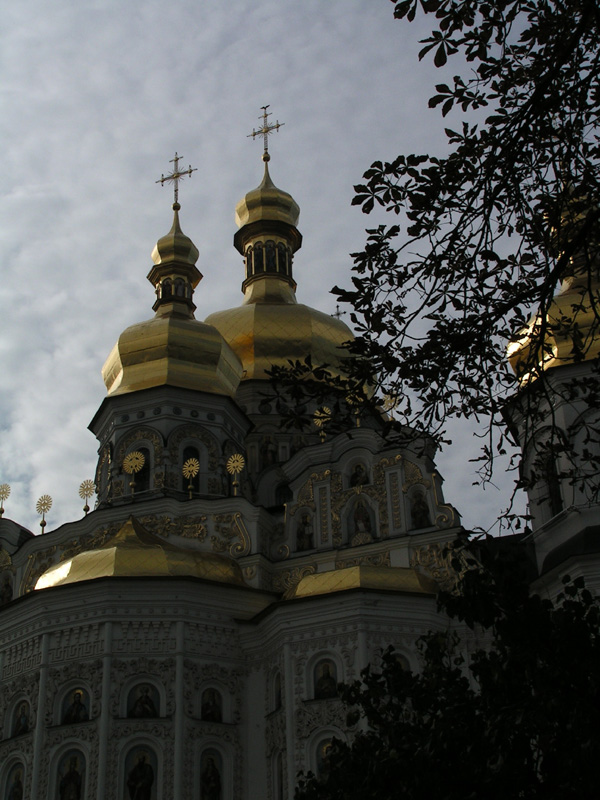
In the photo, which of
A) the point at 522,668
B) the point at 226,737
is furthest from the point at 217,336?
the point at 522,668

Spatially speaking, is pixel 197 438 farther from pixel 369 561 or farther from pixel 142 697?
pixel 142 697

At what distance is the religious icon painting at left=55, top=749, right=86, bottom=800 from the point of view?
17.9 metres

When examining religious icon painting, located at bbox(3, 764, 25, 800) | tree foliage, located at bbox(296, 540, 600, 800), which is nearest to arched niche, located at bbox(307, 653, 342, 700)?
religious icon painting, located at bbox(3, 764, 25, 800)

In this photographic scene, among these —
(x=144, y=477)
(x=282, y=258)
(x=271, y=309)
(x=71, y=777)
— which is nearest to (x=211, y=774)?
(x=71, y=777)

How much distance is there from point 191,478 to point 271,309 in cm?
901

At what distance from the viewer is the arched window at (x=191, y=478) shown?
79.1 feet

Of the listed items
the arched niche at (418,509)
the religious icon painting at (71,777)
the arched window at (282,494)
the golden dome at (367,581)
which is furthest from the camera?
the arched window at (282,494)

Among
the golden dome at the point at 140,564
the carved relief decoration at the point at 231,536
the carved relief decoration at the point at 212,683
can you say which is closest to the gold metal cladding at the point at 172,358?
the carved relief decoration at the point at 231,536

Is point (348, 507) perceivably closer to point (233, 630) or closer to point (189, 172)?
point (233, 630)

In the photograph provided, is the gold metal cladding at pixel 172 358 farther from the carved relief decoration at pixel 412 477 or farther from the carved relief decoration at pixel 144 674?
the carved relief decoration at pixel 144 674

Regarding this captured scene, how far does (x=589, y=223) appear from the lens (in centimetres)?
648

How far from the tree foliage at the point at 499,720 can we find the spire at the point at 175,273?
20.8m

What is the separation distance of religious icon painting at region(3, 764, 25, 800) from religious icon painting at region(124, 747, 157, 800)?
2116 mm

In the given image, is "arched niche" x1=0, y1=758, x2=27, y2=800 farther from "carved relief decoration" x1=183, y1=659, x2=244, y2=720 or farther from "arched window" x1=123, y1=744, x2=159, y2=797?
"carved relief decoration" x1=183, y1=659, x2=244, y2=720
